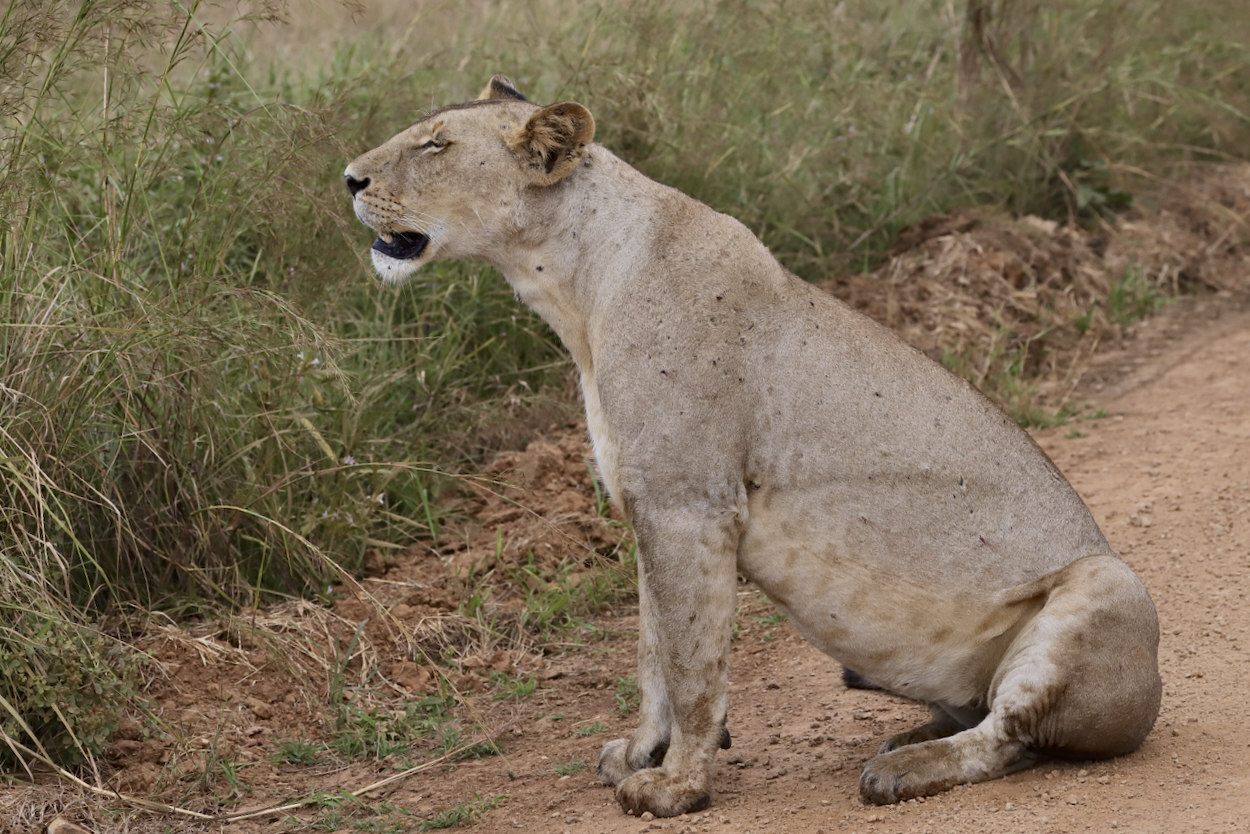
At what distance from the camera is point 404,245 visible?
5.24 metres

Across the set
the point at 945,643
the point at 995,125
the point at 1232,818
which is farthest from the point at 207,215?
the point at 995,125

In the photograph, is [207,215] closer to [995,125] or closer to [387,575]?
[387,575]

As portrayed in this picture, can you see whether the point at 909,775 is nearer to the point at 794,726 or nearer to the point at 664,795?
the point at 664,795

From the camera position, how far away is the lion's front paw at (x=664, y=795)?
15.4 ft

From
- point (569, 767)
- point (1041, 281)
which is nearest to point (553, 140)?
point (569, 767)

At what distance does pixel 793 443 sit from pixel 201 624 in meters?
2.84

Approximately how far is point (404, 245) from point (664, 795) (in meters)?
2.15

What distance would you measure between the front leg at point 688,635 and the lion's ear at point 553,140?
→ 124 centimetres

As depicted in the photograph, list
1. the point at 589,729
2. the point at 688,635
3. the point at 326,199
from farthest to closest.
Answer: the point at 326,199
the point at 589,729
the point at 688,635

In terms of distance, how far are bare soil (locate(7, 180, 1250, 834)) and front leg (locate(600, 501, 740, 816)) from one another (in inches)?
4.5

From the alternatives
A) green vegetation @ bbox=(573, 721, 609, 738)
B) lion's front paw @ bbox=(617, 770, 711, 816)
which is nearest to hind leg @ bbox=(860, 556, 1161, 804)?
lion's front paw @ bbox=(617, 770, 711, 816)

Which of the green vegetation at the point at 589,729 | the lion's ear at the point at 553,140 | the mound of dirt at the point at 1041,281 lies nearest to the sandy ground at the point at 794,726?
the green vegetation at the point at 589,729

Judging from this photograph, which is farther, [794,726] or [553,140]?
[794,726]

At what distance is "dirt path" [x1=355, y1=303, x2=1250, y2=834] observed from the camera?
4461mm
